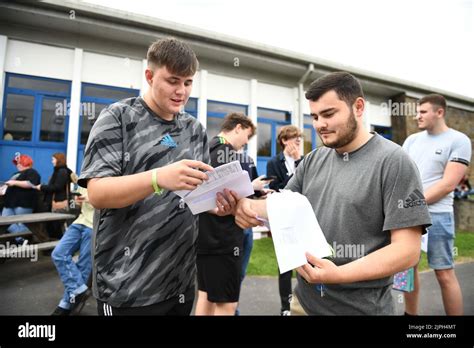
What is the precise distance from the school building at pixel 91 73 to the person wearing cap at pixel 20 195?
3.24 feet

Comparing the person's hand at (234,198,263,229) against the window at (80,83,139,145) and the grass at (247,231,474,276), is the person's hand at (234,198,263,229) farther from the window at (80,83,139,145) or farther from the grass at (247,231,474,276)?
the window at (80,83,139,145)

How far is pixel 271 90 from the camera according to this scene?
23.5ft

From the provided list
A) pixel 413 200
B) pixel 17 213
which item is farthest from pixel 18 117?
pixel 413 200

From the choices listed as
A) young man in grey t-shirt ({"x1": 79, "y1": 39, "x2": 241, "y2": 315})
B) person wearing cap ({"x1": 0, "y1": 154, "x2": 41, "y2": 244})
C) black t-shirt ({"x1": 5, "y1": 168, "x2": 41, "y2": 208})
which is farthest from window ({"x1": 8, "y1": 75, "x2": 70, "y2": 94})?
young man in grey t-shirt ({"x1": 79, "y1": 39, "x2": 241, "y2": 315})

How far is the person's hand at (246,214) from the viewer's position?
1.23m

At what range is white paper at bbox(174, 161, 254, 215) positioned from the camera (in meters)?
1.04

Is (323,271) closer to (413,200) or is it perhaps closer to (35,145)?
(413,200)

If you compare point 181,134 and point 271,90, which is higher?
point 271,90

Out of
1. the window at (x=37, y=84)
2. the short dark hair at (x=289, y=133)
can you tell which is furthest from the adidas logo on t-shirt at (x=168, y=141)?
the window at (x=37, y=84)

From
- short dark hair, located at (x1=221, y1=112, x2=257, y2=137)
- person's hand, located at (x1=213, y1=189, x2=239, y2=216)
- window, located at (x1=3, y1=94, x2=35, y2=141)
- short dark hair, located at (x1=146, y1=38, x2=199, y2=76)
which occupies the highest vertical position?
window, located at (x1=3, y1=94, x2=35, y2=141)

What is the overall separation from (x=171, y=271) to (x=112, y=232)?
1.00ft

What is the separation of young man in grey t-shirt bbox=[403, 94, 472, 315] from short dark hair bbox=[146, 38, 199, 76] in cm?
215

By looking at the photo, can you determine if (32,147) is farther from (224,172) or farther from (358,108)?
(358,108)
